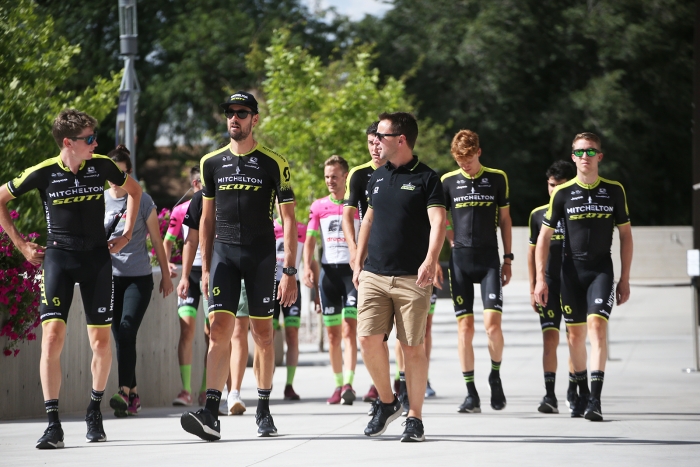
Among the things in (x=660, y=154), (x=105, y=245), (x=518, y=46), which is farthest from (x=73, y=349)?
(x=660, y=154)

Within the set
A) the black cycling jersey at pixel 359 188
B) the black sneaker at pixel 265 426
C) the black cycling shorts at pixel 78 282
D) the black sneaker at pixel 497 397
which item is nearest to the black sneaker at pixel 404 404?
the black sneaker at pixel 497 397

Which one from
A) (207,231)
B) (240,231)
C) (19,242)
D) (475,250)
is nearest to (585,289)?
(475,250)

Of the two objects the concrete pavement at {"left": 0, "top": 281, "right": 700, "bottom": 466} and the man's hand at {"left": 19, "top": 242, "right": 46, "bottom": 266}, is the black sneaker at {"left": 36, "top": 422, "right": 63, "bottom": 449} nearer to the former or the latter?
the concrete pavement at {"left": 0, "top": 281, "right": 700, "bottom": 466}

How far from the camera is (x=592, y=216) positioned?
9.48 metres

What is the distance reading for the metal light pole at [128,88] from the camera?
1441 centimetres

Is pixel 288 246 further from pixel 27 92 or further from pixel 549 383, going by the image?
pixel 27 92

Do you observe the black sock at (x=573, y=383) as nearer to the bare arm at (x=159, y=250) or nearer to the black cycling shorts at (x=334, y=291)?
the black cycling shorts at (x=334, y=291)

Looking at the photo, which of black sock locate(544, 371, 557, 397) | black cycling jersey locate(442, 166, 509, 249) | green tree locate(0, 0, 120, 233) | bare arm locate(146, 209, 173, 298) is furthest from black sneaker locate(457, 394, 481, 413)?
green tree locate(0, 0, 120, 233)

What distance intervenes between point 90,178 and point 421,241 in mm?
2407

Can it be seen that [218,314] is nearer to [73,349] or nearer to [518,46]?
[73,349]

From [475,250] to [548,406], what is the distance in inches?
61.3

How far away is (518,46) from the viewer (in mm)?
49531

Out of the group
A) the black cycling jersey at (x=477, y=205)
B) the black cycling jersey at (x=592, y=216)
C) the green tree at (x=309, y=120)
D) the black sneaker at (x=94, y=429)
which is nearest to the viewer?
the black sneaker at (x=94, y=429)

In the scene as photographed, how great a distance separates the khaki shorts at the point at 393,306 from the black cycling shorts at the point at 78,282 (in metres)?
1.83
